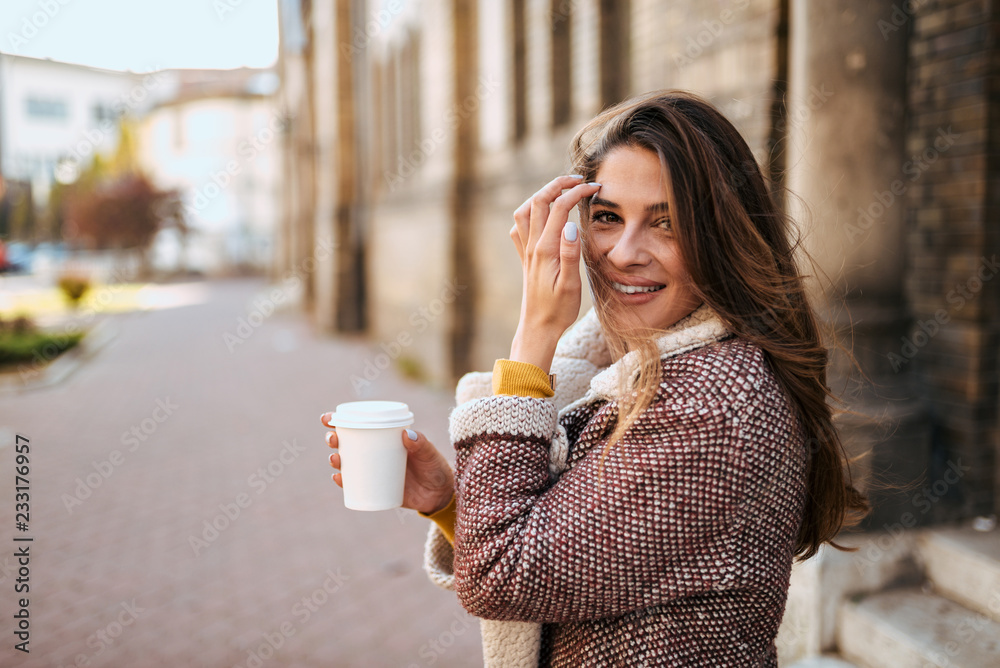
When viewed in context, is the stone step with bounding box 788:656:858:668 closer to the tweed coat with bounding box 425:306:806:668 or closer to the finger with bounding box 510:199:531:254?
the tweed coat with bounding box 425:306:806:668

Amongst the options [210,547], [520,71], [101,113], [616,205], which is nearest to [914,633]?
[616,205]

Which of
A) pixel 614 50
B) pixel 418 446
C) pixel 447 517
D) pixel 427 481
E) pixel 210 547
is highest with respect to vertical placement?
pixel 614 50

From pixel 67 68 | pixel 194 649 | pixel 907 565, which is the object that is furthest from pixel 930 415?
pixel 67 68

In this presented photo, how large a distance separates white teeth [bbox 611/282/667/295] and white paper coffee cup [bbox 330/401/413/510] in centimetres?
50

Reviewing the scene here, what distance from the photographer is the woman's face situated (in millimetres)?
1470

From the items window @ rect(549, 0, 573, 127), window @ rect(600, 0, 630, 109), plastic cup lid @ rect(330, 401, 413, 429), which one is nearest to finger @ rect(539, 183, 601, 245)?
plastic cup lid @ rect(330, 401, 413, 429)

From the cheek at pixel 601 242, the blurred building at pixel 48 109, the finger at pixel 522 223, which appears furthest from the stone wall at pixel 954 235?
the blurred building at pixel 48 109

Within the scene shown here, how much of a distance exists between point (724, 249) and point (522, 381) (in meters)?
0.45

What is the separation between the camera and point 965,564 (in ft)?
10.5

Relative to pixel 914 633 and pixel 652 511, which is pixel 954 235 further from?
pixel 652 511

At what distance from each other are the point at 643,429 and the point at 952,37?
3.14 m

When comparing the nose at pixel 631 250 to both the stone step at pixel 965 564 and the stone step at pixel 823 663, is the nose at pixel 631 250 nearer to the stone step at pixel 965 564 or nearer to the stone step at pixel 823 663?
the stone step at pixel 823 663

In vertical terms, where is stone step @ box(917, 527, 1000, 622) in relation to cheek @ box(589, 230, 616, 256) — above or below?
below

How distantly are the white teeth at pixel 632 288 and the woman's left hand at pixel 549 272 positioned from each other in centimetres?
8
